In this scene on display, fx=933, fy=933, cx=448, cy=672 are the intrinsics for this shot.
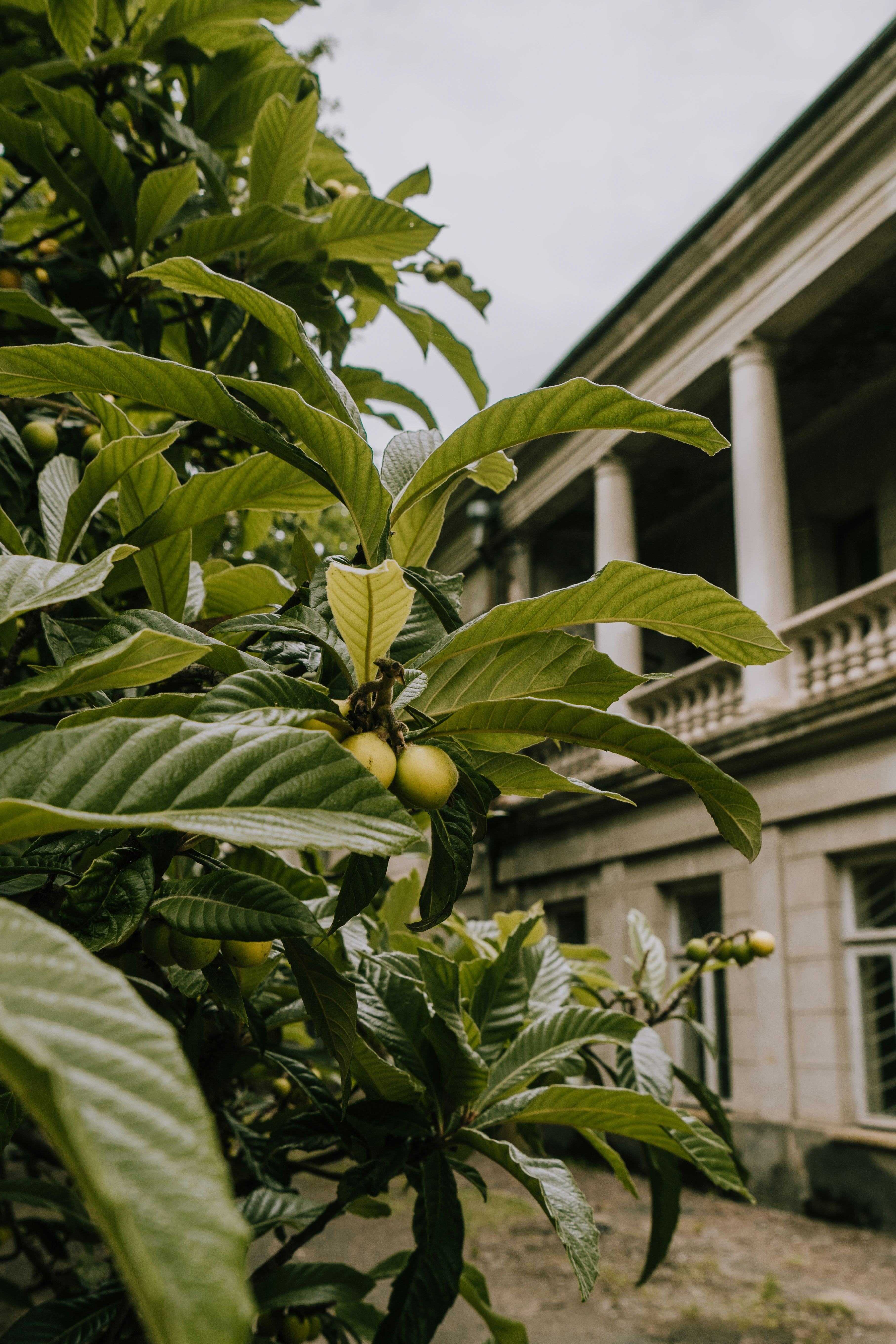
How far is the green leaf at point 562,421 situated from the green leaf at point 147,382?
0.09 m

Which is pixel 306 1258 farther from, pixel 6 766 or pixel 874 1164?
pixel 6 766

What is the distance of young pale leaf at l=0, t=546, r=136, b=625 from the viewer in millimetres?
457

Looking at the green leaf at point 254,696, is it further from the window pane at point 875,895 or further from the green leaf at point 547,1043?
the window pane at point 875,895

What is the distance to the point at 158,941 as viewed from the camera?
24.5 inches

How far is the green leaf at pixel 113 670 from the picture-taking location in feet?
1.47

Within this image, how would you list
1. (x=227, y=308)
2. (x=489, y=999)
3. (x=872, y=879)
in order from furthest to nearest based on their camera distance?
1. (x=872, y=879)
2. (x=227, y=308)
3. (x=489, y=999)

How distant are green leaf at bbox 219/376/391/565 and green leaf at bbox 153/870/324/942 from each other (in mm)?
208

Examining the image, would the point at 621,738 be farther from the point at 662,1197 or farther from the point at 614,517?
the point at 614,517

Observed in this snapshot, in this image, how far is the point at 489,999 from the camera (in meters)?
0.93

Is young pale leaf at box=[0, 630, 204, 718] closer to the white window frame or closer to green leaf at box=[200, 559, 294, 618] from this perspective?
green leaf at box=[200, 559, 294, 618]

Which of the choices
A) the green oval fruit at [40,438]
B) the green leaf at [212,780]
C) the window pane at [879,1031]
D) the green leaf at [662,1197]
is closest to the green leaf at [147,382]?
the green leaf at [212,780]

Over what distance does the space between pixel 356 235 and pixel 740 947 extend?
136 centimetres

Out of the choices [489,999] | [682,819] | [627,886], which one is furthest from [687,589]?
[627,886]

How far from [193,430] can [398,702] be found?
115cm
